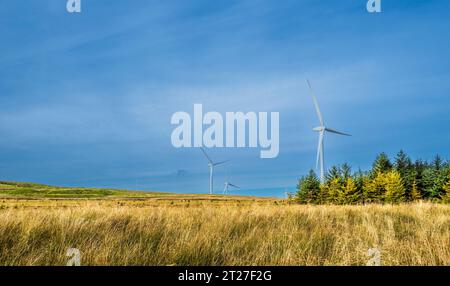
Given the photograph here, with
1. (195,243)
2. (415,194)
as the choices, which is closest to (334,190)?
(415,194)

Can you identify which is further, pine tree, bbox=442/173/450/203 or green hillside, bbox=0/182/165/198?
green hillside, bbox=0/182/165/198

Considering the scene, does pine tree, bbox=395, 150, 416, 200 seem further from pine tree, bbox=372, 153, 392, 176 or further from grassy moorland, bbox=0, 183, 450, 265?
grassy moorland, bbox=0, 183, 450, 265

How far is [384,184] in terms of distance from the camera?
66.0m

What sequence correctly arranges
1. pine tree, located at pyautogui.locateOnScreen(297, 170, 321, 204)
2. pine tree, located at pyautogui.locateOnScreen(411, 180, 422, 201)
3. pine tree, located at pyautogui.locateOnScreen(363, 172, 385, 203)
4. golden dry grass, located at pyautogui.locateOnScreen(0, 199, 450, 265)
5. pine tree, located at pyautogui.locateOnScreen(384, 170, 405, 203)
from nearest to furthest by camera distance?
golden dry grass, located at pyautogui.locateOnScreen(0, 199, 450, 265)
pine tree, located at pyautogui.locateOnScreen(384, 170, 405, 203)
pine tree, located at pyautogui.locateOnScreen(411, 180, 422, 201)
pine tree, located at pyautogui.locateOnScreen(363, 172, 385, 203)
pine tree, located at pyautogui.locateOnScreen(297, 170, 321, 204)

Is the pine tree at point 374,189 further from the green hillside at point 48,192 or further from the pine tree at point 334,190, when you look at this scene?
the green hillside at point 48,192

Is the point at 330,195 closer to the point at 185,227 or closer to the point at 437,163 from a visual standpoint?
the point at 437,163

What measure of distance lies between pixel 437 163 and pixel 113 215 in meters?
67.1

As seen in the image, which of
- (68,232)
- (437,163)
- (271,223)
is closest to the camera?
(68,232)

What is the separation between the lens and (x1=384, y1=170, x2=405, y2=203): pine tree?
207 ft

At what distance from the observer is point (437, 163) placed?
68000 mm

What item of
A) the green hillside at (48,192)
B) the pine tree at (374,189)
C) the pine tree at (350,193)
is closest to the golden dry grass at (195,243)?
the pine tree at (374,189)

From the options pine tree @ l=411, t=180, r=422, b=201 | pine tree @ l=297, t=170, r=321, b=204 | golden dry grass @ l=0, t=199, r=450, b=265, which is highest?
pine tree @ l=297, t=170, r=321, b=204

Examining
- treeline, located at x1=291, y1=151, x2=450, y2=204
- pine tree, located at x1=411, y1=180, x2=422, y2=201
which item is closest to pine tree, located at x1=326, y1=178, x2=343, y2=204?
treeline, located at x1=291, y1=151, x2=450, y2=204
